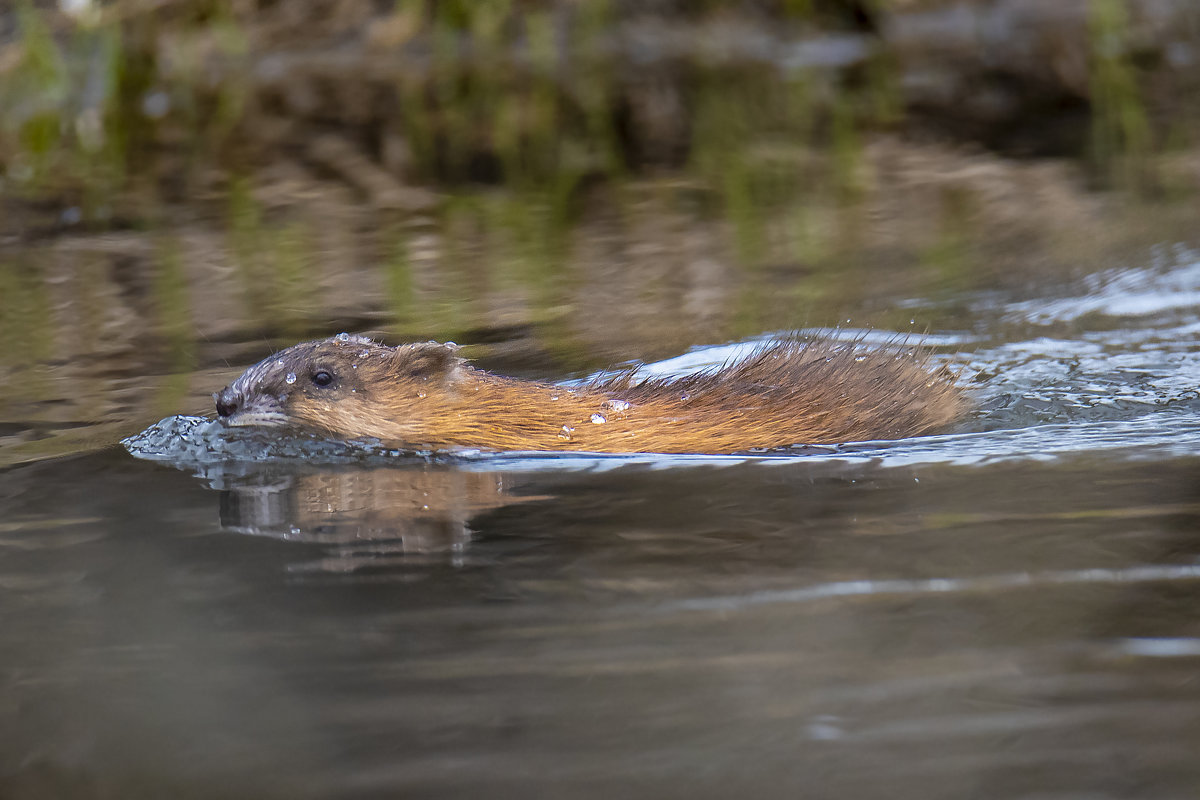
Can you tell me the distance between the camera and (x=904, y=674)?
7.55 ft

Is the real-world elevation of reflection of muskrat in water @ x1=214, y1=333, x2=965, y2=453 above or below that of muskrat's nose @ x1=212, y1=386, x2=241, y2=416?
below

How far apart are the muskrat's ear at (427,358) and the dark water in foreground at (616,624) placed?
1.24 ft

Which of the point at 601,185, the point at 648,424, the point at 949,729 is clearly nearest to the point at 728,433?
the point at 648,424

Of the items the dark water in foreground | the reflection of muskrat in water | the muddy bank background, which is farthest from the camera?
the muddy bank background

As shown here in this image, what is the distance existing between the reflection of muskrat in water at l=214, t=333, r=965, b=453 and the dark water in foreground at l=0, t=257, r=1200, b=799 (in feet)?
0.54

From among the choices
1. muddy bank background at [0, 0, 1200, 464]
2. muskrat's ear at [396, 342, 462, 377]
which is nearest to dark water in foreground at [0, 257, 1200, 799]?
muskrat's ear at [396, 342, 462, 377]

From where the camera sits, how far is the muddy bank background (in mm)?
5695

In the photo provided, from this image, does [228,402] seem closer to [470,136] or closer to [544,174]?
[544,174]

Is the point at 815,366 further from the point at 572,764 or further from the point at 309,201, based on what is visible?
the point at 309,201

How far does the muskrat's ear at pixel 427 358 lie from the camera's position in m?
4.25

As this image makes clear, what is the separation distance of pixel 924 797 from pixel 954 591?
2.69 ft

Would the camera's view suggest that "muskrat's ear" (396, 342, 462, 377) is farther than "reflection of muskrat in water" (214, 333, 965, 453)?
Yes

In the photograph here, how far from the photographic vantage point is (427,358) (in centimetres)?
428

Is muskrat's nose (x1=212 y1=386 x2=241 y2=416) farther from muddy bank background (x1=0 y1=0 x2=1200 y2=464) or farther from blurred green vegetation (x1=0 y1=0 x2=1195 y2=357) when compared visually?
blurred green vegetation (x1=0 y1=0 x2=1195 y2=357)
